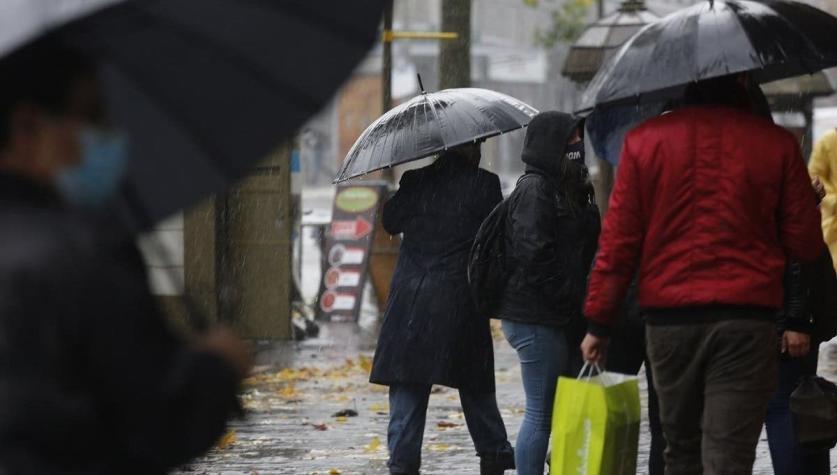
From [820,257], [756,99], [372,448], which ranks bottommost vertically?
[372,448]

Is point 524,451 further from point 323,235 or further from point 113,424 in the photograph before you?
point 323,235

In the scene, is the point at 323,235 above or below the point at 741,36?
below

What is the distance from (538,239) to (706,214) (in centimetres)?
149

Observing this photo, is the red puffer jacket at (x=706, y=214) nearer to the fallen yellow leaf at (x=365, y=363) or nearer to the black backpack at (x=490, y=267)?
the black backpack at (x=490, y=267)

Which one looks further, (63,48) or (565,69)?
(565,69)

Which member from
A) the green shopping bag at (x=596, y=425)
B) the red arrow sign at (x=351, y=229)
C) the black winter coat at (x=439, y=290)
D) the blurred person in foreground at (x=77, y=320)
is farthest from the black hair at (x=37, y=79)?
the red arrow sign at (x=351, y=229)

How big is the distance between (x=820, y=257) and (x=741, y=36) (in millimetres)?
909

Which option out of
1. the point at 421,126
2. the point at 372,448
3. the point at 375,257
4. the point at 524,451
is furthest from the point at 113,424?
the point at 375,257

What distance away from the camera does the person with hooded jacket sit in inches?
280

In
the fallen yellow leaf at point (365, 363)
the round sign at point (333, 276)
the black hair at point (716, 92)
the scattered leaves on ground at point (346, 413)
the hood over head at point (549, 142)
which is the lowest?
the fallen yellow leaf at point (365, 363)

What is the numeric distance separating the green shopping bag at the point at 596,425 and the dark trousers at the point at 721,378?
425mm

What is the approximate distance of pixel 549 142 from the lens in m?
7.23

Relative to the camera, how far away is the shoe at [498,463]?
7.98 metres

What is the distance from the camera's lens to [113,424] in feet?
9.25
